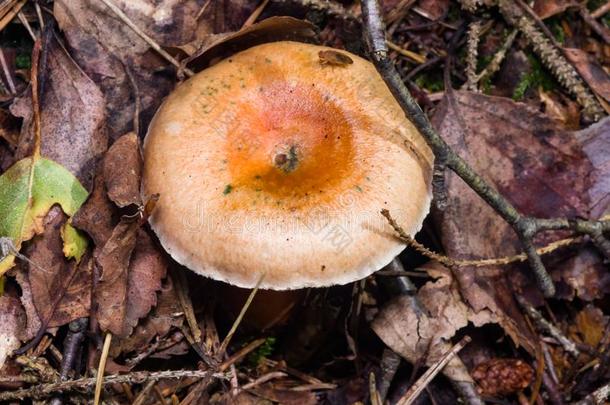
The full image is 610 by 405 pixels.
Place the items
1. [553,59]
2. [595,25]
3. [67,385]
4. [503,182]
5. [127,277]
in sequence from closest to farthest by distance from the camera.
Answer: [67,385], [127,277], [503,182], [553,59], [595,25]

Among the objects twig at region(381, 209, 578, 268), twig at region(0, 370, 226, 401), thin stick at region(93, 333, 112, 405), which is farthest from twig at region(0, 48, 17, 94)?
twig at region(381, 209, 578, 268)

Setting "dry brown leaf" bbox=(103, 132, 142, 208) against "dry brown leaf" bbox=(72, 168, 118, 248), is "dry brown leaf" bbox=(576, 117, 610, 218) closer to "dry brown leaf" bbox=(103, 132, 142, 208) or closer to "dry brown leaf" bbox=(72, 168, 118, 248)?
"dry brown leaf" bbox=(103, 132, 142, 208)

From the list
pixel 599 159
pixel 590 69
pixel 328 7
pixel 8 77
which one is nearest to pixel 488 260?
pixel 599 159

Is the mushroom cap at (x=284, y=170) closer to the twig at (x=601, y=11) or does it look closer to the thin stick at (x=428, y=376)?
the thin stick at (x=428, y=376)

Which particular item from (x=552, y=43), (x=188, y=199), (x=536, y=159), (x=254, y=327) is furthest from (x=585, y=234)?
(x=188, y=199)

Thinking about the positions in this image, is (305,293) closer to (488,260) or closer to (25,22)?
(488,260)
